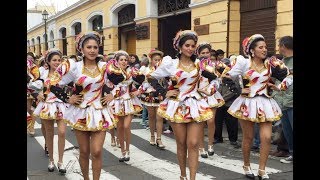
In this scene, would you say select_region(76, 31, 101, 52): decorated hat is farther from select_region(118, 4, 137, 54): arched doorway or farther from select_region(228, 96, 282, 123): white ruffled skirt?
select_region(118, 4, 137, 54): arched doorway

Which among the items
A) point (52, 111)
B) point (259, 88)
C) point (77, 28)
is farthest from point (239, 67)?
point (77, 28)

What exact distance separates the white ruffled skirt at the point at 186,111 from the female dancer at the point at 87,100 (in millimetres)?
779

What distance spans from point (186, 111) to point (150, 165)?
188cm

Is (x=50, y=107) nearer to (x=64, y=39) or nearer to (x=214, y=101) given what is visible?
(x=214, y=101)

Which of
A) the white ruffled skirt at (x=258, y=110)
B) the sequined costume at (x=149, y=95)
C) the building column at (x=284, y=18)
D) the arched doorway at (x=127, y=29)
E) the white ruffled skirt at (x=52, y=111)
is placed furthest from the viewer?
the arched doorway at (x=127, y=29)

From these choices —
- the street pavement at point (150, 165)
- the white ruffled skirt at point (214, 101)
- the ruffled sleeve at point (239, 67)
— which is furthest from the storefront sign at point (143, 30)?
the ruffled sleeve at point (239, 67)

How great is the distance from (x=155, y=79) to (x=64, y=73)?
1.30 metres

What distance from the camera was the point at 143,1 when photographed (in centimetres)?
1917

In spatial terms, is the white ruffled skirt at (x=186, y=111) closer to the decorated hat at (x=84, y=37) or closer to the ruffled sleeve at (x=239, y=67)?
the ruffled sleeve at (x=239, y=67)

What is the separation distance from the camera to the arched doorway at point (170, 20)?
16.7 metres

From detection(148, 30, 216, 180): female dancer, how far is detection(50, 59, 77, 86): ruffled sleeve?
113cm

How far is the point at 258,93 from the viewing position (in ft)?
19.7
